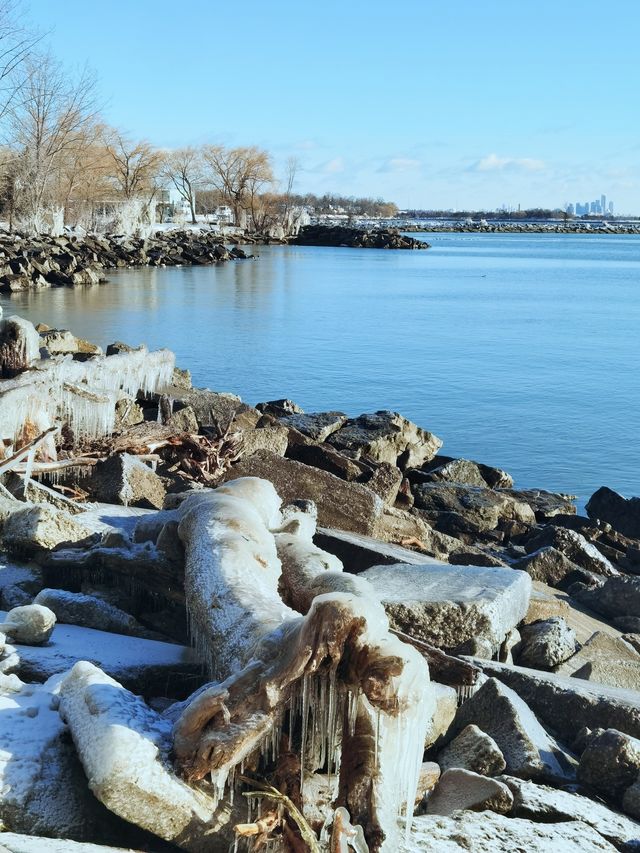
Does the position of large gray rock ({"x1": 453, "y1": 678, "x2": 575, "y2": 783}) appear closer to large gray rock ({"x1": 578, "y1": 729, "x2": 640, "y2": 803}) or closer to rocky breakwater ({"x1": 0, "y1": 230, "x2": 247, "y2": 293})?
large gray rock ({"x1": 578, "y1": 729, "x2": 640, "y2": 803})

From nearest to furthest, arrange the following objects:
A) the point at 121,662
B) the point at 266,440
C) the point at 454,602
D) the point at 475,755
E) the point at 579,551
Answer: the point at 475,755 < the point at 121,662 < the point at 454,602 < the point at 579,551 < the point at 266,440

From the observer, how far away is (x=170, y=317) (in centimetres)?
2766

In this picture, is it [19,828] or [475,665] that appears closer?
[19,828]

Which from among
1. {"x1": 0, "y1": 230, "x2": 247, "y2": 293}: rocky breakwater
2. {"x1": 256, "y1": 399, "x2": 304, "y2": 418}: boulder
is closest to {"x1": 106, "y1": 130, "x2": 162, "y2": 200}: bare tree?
{"x1": 0, "y1": 230, "x2": 247, "y2": 293}: rocky breakwater

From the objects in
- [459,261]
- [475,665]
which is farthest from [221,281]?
[475,665]

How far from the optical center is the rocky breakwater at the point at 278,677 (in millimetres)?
2947

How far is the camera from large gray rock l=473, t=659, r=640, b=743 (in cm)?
421

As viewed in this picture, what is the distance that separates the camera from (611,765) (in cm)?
372

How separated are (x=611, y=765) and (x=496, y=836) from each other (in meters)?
0.72

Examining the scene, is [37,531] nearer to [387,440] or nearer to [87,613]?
[87,613]

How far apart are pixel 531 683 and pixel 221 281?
38.6 m

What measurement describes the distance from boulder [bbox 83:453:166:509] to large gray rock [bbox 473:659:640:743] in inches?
119

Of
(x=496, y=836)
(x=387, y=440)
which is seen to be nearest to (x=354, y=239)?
(x=387, y=440)

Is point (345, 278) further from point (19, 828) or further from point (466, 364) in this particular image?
point (19, 828)
